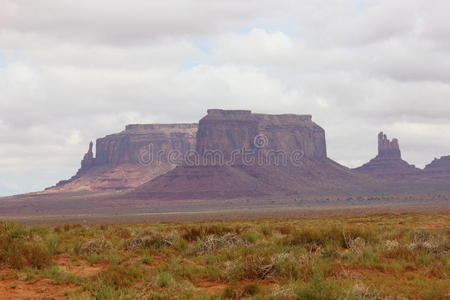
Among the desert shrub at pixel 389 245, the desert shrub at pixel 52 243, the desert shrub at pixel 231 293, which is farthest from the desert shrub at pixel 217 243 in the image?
the desert shrub at pixel 231 293

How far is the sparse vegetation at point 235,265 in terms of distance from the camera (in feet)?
42.9

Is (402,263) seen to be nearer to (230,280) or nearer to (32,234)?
(230,280)

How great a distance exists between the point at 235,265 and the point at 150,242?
22.3 feet

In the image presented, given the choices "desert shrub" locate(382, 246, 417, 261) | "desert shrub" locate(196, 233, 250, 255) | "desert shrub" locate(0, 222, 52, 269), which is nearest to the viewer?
"desert shrub" locate(382, 246, 417, 261)

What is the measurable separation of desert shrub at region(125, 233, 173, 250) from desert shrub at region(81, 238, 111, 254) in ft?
2.76

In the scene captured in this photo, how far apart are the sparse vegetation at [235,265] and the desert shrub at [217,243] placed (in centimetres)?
4

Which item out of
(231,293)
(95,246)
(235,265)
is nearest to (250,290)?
(231,293)

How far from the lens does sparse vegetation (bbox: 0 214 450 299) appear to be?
42.9ft

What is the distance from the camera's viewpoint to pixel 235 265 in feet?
51.3

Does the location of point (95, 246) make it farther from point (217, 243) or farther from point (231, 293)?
point (231, 293)

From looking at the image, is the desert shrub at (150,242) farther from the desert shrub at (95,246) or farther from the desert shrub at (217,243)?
the desert shrub at (217,243)

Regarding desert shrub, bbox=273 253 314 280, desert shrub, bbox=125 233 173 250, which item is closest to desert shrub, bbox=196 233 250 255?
desert shrub, bbox=125 233 173 250

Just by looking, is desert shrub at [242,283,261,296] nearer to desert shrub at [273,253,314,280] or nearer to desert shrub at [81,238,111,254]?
desert shrub at [273,253,314,280]

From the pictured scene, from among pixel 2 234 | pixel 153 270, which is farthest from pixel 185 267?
pixel 2 234
